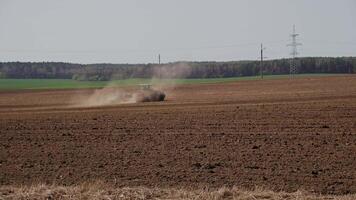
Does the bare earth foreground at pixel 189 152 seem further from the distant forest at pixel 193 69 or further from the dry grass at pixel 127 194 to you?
the distant forest at pixel 193 69

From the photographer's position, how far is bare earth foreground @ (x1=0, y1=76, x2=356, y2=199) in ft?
38.1

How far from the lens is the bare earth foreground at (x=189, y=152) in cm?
1162

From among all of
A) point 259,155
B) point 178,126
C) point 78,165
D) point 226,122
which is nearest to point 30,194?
point 78,165

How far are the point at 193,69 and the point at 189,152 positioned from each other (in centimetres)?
8676

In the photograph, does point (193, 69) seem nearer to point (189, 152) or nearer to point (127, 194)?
point (189, 152)

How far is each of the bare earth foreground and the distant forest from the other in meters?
58.6

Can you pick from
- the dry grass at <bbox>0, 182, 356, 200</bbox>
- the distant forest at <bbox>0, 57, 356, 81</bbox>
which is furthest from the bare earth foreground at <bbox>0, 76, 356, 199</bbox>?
the distant forest at <bbox>0, 57, 356, 81</bbox>

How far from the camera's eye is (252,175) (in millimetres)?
12086

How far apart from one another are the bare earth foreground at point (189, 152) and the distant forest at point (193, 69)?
192ft

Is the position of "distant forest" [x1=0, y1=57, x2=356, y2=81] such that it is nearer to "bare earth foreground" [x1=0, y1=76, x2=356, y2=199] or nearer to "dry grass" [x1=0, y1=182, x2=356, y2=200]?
"bare earth foreground" [x1=0, y1=76, x2=356, y2=199]

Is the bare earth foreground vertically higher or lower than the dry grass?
lower

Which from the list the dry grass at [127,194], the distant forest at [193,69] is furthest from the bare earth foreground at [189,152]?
the distant forest at [193,69]

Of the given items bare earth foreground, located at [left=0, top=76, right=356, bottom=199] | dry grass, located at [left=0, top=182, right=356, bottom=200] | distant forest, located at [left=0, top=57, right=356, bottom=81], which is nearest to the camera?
dry grass, located at [left=0, top=182, right=356, bottom=200]

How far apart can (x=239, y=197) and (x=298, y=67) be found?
4128 inches
